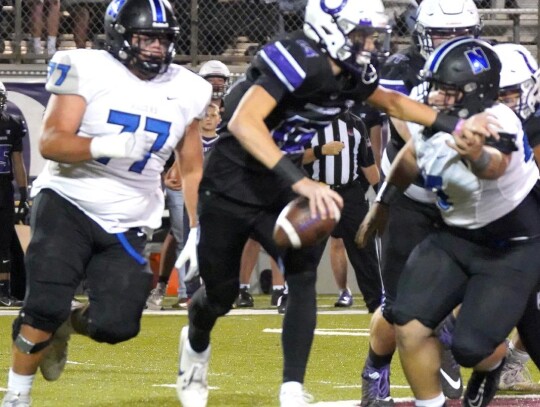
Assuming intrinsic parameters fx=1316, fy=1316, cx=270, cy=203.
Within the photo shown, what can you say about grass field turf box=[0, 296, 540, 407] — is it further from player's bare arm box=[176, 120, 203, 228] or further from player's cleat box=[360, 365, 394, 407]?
player's bare arm box=[176, 120, 203, 228]

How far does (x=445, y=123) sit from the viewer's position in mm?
4070

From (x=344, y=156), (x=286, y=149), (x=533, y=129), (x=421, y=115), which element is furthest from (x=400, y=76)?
(x=344, y=156)

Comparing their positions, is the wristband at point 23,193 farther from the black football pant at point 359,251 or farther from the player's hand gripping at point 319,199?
the player's hand gripping at point 319,199

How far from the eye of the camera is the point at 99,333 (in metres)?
4.50

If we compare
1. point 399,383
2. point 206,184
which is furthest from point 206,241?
point 399,383

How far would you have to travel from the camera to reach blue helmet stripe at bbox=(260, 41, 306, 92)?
158 inches

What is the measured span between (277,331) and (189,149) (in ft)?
Answer: 10.1

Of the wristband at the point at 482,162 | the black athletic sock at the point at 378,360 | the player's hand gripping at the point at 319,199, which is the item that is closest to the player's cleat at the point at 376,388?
the black athletic sock at the point at 378,360

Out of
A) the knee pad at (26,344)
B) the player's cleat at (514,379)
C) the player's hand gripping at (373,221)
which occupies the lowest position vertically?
the player's cleat at (514,379)

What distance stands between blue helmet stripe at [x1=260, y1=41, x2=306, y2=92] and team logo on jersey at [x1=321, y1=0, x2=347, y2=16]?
214 millimetres

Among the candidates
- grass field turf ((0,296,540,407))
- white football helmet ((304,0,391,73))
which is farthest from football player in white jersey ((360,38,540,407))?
grass field turf ((0,296,540,407))

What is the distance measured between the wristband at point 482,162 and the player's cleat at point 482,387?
0.85m

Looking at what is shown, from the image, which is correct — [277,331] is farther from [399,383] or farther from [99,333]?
[99,333]

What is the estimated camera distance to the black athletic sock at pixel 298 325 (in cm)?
432
